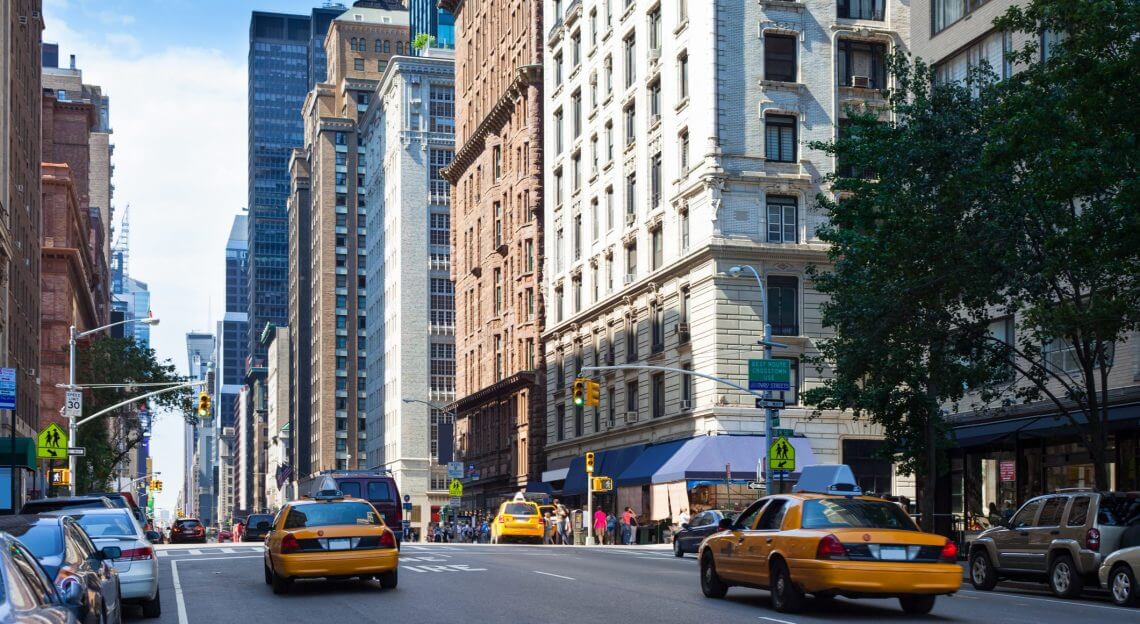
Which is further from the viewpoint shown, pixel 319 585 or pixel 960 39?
pixel 960 39

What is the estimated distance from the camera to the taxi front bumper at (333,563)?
2244cm

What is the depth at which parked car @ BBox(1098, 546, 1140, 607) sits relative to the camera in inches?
864

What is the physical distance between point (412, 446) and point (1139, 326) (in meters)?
111

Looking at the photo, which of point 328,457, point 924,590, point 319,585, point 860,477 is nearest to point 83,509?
point 319,585

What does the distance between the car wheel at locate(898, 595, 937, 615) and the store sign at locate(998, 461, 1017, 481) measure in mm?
22632

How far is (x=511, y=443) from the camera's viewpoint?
88.5 meters

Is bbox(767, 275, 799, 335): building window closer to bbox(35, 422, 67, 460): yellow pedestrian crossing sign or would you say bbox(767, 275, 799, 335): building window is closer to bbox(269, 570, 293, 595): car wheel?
bbox(35, 422, 67, 460): yellow pedestrian crossing sign

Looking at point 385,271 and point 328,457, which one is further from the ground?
point 385,271

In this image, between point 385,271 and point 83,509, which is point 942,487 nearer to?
point 83,509

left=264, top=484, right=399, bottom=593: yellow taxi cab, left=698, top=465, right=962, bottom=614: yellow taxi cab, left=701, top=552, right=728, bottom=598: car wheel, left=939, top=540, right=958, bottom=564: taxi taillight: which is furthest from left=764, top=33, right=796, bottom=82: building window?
left=939, top=540, right=958, bottom=564: taxi taillight

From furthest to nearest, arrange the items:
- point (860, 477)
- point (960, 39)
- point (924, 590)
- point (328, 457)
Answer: point (328, 457) < point (860, 477) < point (960, 39) < point (924, 590)

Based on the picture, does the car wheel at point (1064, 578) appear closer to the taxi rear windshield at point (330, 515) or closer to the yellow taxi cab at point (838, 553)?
the yellow taxi cab at point (838, 553)

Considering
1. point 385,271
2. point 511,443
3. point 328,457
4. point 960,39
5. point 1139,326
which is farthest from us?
point 328,457

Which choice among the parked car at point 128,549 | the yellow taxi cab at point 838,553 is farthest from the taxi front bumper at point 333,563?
the yellow taxi cab at point 838,553
